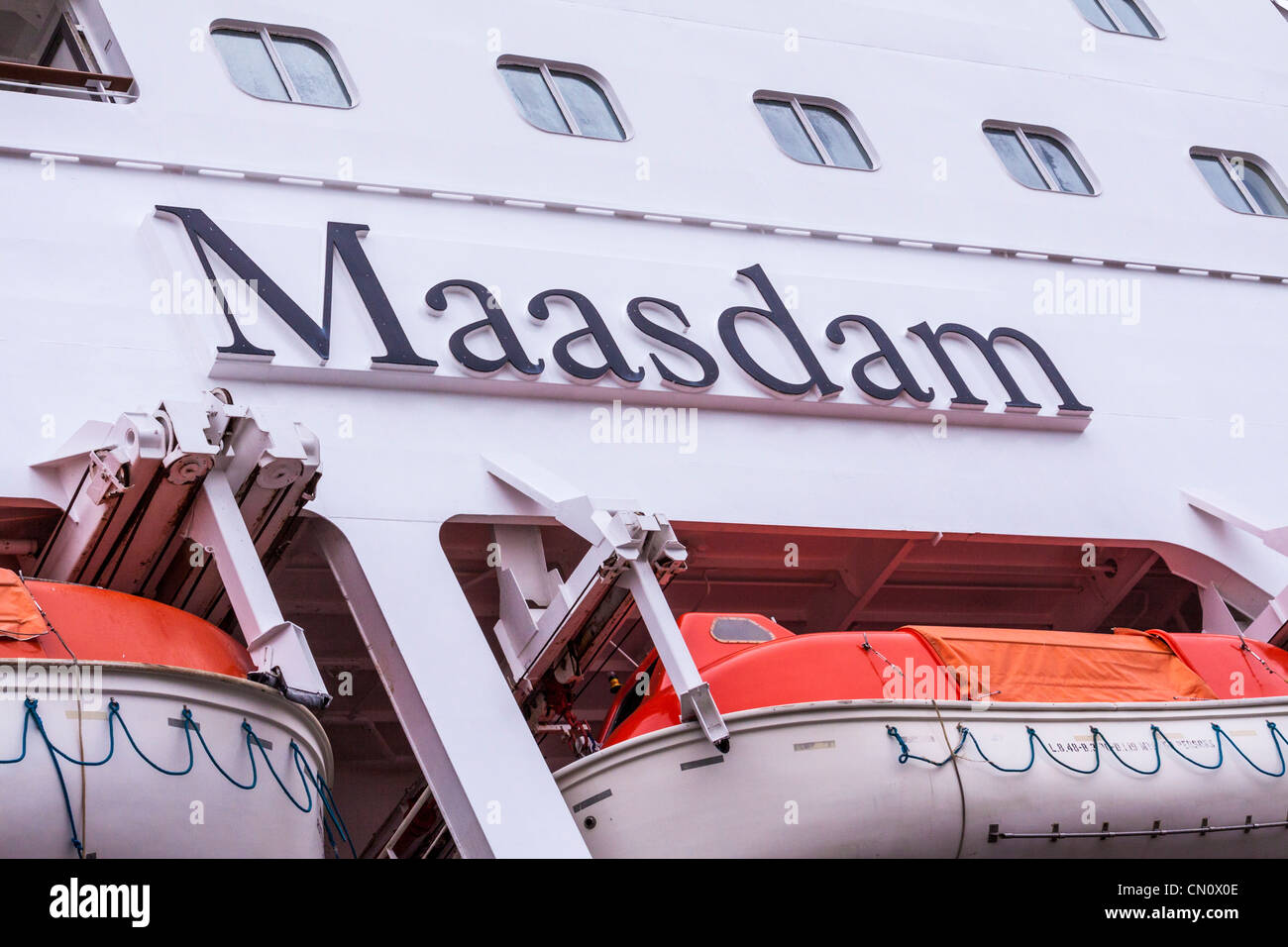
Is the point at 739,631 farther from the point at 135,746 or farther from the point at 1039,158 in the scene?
the point at 1039,158

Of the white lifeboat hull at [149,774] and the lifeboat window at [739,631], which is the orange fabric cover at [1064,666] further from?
the white lifeboat hull at [149,774]

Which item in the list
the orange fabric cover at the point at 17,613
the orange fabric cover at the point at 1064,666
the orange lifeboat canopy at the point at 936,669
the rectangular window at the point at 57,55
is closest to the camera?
the orange fabric cover at the point at 17,613

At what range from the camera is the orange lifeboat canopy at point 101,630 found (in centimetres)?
588

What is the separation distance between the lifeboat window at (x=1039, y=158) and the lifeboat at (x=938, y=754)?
12.0 feet

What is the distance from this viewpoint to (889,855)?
6.63m

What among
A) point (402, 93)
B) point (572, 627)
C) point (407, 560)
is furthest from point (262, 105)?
point (572, 627)

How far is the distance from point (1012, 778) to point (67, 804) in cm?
383

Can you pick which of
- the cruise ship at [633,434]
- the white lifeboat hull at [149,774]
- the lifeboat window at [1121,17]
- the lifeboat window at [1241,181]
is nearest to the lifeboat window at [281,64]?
the cruise ship at [633,434]

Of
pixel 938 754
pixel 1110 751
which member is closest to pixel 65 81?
pixel 938 754

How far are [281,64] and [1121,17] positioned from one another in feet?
20.9

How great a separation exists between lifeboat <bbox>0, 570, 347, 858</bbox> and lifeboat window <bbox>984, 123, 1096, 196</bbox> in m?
6.26

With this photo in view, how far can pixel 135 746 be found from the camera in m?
5.53
